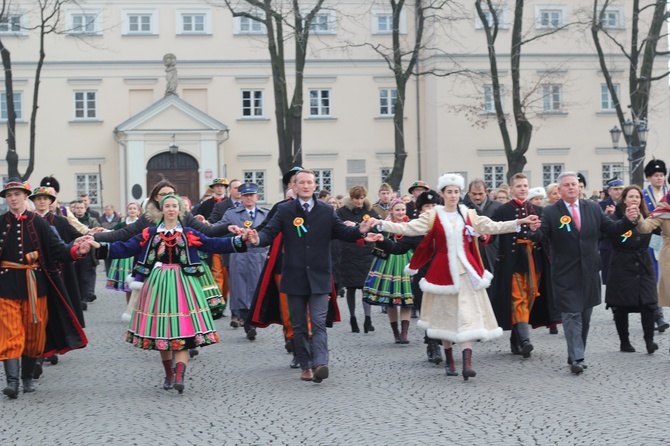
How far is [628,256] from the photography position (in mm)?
12328

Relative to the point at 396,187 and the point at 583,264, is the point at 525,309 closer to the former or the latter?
the point at 583,264

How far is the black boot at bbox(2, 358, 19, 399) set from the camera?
32.4 ft

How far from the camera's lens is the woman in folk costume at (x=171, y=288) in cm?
1002

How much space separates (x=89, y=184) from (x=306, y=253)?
124 ft

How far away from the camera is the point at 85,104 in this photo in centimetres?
4691

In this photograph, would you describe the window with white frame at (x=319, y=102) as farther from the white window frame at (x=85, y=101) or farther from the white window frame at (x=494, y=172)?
the white window frame at (x=85, y=101)

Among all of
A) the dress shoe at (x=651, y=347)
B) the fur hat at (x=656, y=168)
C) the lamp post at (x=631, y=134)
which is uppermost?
the lamp post at (x=631, y=134)

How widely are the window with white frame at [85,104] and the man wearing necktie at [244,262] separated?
33270 millimetres

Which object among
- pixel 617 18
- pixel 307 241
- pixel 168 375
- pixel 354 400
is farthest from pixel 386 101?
pixel 354 400

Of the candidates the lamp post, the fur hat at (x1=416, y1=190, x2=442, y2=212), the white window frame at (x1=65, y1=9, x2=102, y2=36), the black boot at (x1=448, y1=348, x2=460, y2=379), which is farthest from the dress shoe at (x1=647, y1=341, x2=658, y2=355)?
the white window frame at (x1=65, y1=9, x2=102, y2=36)

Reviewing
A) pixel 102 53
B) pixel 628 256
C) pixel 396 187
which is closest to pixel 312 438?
pixel 628 256

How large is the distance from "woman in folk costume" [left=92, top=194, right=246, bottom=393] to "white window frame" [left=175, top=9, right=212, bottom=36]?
37.8 metres

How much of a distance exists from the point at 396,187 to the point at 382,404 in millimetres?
27796

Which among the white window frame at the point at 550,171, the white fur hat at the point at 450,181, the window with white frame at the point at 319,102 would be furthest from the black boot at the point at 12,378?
the white window frame at the point at 550,171
